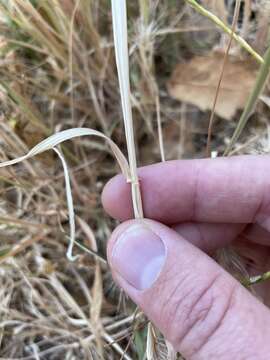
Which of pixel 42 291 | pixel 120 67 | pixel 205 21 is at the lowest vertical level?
pixel 42 291

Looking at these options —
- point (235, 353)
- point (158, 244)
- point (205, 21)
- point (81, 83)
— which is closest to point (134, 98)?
point (81, 83)

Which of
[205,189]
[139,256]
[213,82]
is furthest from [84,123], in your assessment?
[139,256]

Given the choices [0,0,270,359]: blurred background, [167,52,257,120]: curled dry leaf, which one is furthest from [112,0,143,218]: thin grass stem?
[167,52,257,120]: curled dry leaf

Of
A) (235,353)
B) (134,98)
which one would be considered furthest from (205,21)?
(235,353)

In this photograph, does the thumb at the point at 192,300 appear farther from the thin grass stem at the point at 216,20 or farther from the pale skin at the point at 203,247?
the thin grass stem at the point at 216,20

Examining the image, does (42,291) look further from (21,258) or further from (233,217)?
(233,217)

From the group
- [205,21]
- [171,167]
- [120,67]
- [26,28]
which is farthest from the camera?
[205,21]

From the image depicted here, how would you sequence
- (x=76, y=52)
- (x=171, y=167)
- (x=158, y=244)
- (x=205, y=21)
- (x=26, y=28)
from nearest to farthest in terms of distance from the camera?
(x=158, y=244) → (x=171, y=167) → (x=26, y=28) → (x=76, y=52) → (x=205, y=21)

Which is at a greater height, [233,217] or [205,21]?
[205,21]

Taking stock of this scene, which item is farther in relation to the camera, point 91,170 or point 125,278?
point 91,170
